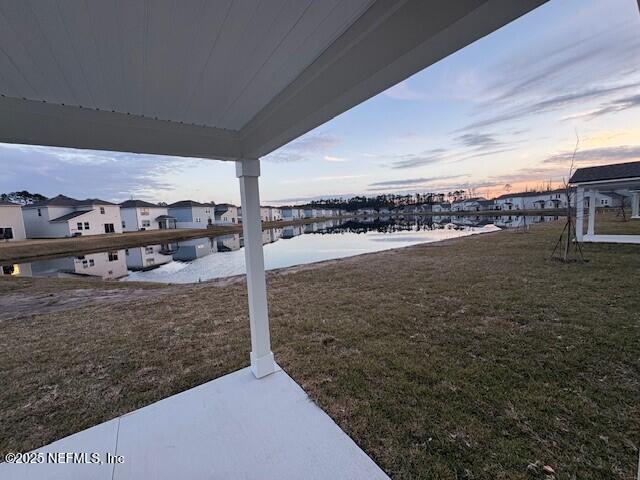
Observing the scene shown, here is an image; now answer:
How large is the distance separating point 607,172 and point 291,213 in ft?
164

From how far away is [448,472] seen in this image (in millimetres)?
1609

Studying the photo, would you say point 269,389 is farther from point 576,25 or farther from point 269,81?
point 576,25

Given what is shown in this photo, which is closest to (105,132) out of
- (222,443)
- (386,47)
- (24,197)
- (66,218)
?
(386,47)

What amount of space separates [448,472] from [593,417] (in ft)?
4.19

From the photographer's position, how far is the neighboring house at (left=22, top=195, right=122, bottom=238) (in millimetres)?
25797

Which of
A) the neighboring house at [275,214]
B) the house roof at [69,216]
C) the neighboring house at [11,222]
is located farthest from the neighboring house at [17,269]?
the neighboring house at [275,214]

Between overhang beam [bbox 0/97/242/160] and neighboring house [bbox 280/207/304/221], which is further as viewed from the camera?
neighboring house [bbox 280/207/304/221]

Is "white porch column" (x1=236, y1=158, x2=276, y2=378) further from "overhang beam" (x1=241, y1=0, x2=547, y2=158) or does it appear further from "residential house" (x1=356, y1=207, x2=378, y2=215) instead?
"residential house" (x1=356, y1=207, x2=378, y2=215)

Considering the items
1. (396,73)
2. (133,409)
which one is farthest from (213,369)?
(396,73)

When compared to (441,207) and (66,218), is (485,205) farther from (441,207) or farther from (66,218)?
→ (66,218)

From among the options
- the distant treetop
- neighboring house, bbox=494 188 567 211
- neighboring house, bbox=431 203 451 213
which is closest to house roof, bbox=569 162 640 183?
neighboring house, bbox=494 188 567 211

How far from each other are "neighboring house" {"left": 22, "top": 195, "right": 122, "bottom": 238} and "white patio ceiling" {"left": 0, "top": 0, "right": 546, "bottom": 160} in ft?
107

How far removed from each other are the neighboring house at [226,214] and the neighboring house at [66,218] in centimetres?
1605

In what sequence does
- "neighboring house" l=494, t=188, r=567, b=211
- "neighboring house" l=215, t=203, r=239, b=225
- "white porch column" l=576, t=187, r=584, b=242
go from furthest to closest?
"neighboring house" l=215, t=203, r=239, b=225, "neighboring house" l=494, t=188, r=567, b=211, "white porch column" l=576, t=187, r=584, b=242
